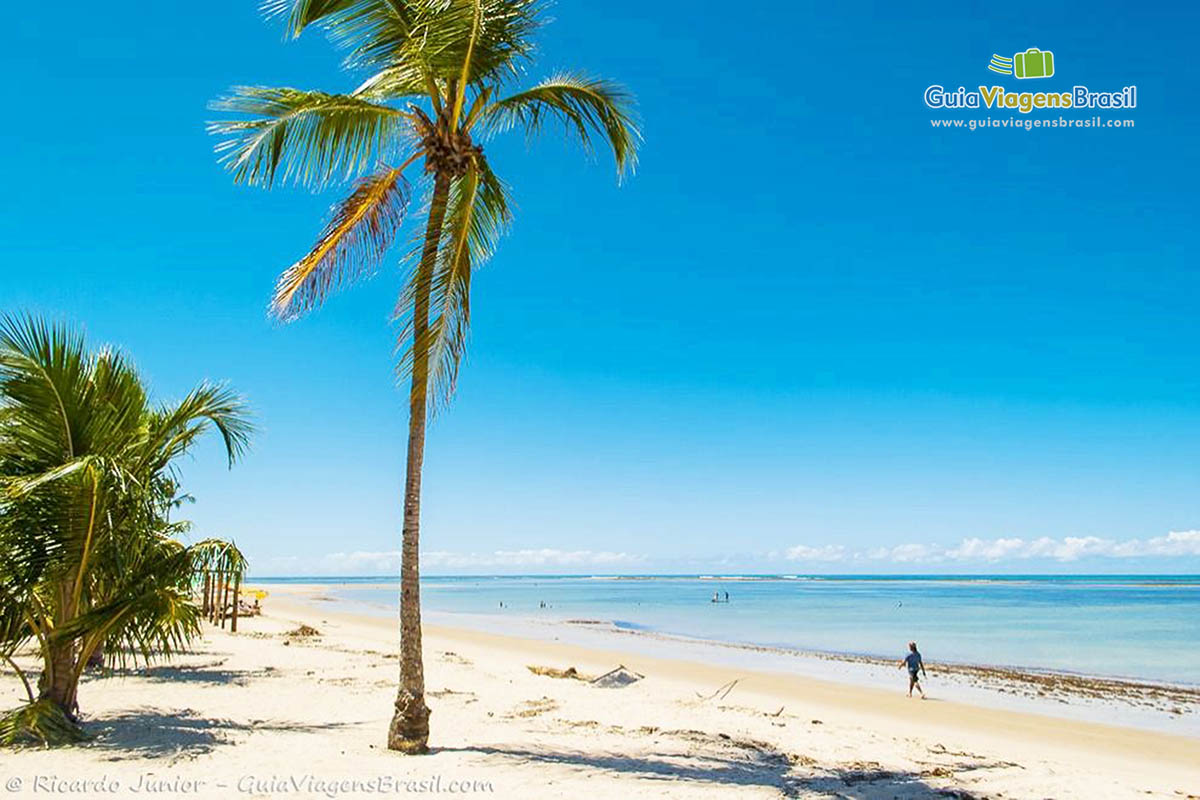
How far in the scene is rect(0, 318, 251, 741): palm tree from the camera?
7512 millimetres

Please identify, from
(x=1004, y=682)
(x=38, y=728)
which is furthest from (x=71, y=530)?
(x=1004, y=682)

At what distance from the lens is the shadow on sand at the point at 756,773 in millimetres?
7344

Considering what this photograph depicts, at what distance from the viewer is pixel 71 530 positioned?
24.9 feet

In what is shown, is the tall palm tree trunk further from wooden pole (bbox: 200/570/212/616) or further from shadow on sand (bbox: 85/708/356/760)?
wooden pole (bbox: 200/570/212/616)

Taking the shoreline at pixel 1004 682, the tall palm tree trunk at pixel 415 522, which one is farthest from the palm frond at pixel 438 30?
the shoreline at pixel 1004 682

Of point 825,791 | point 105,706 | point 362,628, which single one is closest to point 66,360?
→ point 105,706

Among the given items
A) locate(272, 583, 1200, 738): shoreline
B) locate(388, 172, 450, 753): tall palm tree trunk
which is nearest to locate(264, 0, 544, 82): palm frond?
locate(388, 172, 450, 753): tall palm tree trunk

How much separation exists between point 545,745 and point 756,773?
2.37 meters

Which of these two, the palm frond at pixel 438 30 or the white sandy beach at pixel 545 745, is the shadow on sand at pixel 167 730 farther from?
the palm frond at pixel 438 30

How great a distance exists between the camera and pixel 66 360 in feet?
25.6

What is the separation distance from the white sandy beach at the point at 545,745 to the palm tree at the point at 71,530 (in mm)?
938

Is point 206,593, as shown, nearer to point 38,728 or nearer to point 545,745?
point 38,728

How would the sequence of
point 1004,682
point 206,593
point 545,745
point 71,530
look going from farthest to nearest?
1. point 1004,682
2. point 206,593
3. point 545,745
4. point 71,530

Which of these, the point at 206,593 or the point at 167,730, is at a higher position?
the point at 206,593
